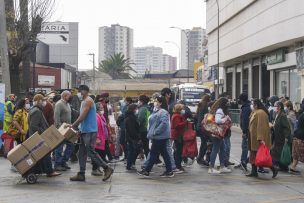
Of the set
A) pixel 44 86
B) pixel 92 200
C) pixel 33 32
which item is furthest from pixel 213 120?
pixel 44 86

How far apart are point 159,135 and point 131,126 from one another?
133 cm

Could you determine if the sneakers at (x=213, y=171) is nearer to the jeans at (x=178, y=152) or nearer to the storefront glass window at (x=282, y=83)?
the jeans at (x=178, y=152)

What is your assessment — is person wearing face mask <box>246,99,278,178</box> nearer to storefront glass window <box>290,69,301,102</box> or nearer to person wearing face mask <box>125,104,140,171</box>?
person wearing face mask <box>125,104,140,171</box>

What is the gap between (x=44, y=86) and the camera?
59.3 m

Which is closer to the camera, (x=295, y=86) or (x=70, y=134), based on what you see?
(x=70, y=134)

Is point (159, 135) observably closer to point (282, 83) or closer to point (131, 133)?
point (131, 133)

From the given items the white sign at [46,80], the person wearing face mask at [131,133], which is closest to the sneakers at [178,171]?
the person wearing face mask at [131,133]

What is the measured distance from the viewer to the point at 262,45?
41.4 metres

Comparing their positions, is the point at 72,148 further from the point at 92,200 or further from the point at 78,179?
the point at 92,200

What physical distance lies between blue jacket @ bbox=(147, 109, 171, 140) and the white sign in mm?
47330

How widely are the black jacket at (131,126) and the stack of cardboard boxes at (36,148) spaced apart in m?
2.17

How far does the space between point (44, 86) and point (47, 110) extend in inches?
1818

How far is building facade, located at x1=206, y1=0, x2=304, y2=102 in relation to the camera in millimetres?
35875

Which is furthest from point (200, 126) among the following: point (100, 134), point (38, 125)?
point (38, 125)
